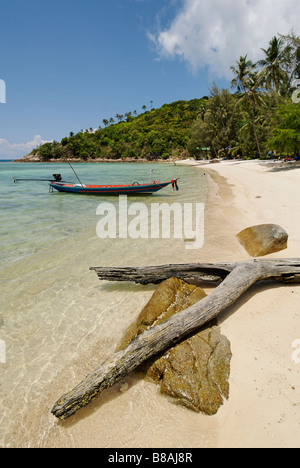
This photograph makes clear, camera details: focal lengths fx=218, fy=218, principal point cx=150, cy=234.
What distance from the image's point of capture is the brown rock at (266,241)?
617 cm

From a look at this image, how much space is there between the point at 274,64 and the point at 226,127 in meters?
23.1

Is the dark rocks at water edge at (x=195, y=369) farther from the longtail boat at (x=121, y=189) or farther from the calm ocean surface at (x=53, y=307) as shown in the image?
the longtail boat at (x=121, y=189)

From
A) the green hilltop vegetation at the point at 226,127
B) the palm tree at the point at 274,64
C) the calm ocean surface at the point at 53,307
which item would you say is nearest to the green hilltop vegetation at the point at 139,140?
the green hilltop vegetation at the point at 226,127

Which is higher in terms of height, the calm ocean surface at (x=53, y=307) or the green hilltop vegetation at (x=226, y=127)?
the green hilltop vegetation at (x=226, y=127)

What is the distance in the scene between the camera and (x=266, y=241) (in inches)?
247

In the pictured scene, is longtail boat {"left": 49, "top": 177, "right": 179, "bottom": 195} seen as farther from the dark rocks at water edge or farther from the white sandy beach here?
the dark rocks at water edge

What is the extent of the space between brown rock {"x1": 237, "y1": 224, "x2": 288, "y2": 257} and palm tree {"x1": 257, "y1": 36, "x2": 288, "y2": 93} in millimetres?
44837

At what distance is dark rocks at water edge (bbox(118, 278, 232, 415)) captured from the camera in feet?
8.93

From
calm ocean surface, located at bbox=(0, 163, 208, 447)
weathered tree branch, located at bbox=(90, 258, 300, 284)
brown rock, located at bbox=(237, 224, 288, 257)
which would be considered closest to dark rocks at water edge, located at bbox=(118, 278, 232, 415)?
calm ocean surface, located at bbox=(0, 163, 208, 447)

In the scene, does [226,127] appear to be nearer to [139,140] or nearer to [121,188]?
[121,188]

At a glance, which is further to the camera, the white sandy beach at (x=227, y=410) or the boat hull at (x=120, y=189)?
the boat hull at (x=120, y=189)

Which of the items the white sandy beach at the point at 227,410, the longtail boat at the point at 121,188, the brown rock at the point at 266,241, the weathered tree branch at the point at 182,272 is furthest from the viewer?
the longtail boat at the point at 121,188
